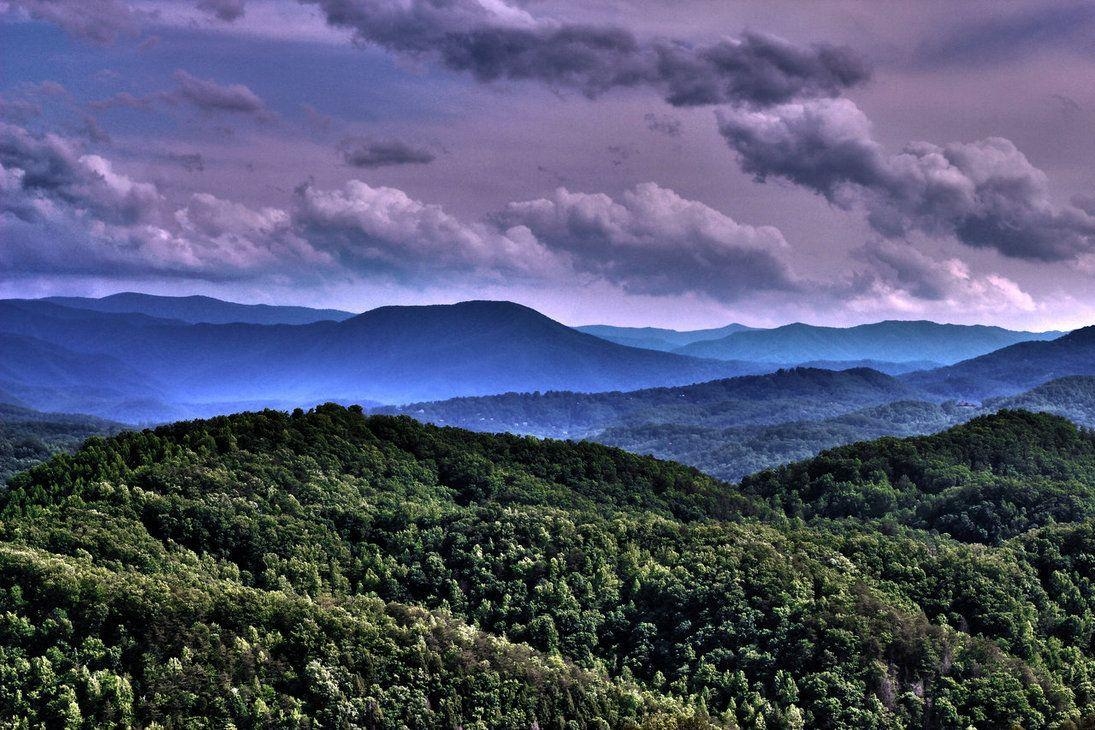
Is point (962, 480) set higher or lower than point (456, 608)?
higher

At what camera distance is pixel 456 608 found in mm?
63719

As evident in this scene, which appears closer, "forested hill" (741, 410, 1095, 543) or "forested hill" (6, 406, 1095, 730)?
"forested hill" (6, 406, 1095, 730)

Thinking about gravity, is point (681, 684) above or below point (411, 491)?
below

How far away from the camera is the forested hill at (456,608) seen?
43.8 metres

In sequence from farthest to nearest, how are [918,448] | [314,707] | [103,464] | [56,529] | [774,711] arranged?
[918,448], [103,464], [56,529], [774,711], [314,707]

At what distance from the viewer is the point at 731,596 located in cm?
6194

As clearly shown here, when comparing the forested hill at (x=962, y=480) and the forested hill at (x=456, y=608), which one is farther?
the forested hill at (x=962, y=480)

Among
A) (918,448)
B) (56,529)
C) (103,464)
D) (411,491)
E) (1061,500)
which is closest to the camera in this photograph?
(56,529)

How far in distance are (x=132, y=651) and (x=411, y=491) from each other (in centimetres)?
4704

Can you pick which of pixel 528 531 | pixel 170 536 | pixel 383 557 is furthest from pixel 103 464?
pixel 528 531

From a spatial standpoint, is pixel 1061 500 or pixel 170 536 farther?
pixel 1061 500

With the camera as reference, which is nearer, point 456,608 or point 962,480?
point 456,608

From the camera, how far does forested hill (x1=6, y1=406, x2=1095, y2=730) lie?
4381cm

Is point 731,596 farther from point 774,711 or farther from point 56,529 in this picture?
point 56,529
